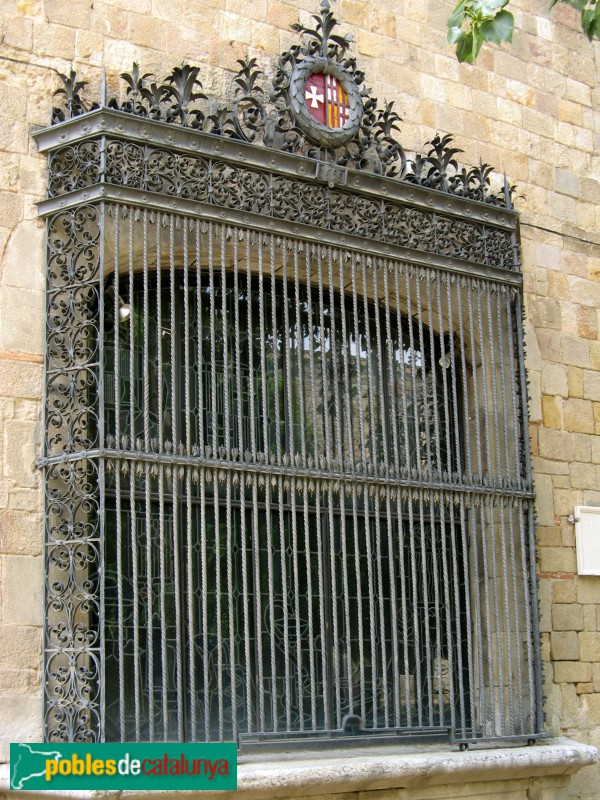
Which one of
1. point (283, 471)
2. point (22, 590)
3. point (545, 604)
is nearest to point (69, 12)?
point (283, 471)

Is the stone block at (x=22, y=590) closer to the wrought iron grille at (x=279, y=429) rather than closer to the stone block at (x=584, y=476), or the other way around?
the wrought iron grille at (x=279, y=429)

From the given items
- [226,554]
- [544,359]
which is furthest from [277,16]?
[226,554]

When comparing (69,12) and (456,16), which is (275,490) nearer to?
(456,16)

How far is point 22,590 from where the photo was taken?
4977 millimetres

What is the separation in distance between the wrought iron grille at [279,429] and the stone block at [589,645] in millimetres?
467

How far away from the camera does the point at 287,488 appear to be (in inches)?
221

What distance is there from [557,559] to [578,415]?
0.90 metres

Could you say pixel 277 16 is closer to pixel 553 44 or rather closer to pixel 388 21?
pixel 388 21

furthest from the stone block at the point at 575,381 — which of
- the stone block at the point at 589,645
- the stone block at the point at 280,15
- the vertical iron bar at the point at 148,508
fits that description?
the vertical iron bar at the point at 148,508

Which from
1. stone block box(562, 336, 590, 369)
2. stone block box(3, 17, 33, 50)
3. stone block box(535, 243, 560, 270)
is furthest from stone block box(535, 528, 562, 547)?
stone block box(3, 17, 33, 50)

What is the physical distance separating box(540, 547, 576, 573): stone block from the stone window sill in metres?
0.95

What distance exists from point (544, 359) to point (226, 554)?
243 cm

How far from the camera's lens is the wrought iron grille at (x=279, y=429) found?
5215mm

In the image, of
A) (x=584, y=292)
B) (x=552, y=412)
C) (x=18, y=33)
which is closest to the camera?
(x=18, y=33)
